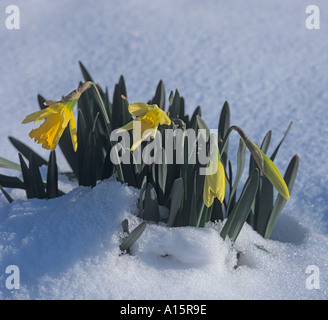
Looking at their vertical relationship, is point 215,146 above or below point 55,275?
above

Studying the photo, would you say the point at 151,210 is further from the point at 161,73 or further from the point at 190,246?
the point at 161,73

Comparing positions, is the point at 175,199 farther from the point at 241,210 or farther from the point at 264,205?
the point at 264,205

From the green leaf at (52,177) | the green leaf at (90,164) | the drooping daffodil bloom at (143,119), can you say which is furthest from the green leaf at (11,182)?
the drooping daffodil bloom at (143,119)

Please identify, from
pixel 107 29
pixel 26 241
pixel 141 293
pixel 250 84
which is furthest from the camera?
pixel 107 29

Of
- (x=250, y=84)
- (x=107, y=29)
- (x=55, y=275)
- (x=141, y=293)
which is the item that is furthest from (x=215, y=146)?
(x=107, y=29)

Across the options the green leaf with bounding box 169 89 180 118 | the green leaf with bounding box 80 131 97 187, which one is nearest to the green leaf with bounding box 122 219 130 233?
the green leaf with bounding box 80 131 97 187
